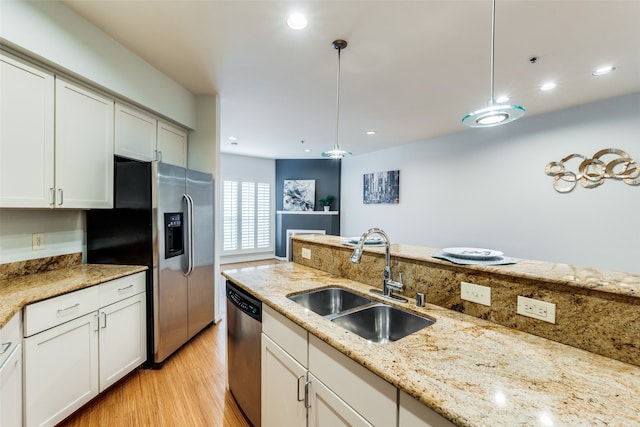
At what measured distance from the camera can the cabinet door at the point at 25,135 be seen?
1629 mm

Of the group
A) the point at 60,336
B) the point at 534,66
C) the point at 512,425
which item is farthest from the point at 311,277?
the point at 534,66

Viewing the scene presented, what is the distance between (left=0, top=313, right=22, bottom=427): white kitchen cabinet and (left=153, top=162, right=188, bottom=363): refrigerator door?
0.88m

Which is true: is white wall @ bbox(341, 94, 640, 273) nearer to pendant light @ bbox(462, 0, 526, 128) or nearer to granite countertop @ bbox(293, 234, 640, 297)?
granite countertop @ bbox(293, 234, 640, 297)

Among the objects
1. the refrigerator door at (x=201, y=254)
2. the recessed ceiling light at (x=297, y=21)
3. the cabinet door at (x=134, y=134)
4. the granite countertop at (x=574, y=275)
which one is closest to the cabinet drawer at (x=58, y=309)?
the refrigerator door at (x=201, y=254)

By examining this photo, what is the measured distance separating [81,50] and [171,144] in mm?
1122

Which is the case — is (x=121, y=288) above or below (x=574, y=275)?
below

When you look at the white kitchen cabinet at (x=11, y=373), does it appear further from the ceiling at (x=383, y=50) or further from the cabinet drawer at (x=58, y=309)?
the ceiling at (x=383, y=50)

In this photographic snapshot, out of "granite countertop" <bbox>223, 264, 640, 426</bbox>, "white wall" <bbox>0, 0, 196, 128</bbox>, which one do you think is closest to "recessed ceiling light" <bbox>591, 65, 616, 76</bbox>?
"granite countertop" <bbox>223, 264, 640, 426</bbox>

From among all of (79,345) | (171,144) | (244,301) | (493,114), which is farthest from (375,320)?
(171,144)

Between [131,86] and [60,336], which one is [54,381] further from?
[131,86]

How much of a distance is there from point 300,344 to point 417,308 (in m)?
0.59

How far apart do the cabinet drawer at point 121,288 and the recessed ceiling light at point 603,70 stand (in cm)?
453

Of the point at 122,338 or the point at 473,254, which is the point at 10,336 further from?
the point at 473,254

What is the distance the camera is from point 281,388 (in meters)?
1.36
